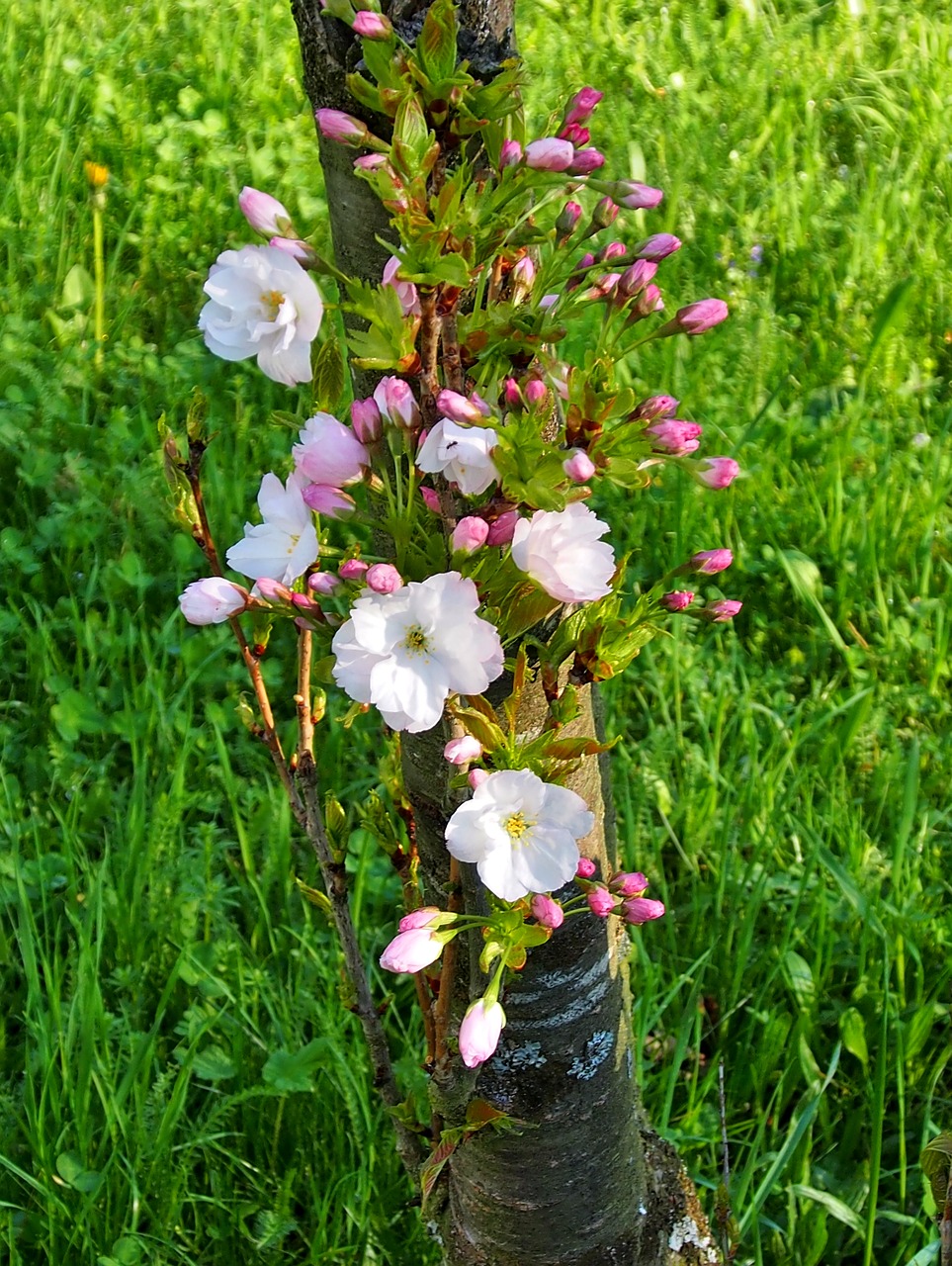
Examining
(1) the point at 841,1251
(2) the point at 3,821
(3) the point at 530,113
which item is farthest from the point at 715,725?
(3) the point at 530,113

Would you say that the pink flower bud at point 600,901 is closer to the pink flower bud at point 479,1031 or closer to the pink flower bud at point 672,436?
the pink flower bud at point 479,1031

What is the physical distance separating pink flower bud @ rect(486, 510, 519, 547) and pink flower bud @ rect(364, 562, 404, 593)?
0.25ft

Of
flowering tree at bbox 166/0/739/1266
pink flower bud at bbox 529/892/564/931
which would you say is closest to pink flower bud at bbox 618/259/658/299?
flowering tree at bbox 166/0/739/1266

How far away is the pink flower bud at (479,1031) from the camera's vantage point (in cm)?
86

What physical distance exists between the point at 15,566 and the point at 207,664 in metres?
0.46

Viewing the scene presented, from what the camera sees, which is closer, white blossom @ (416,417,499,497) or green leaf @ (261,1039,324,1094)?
white blossom @ (416,417,499,497)

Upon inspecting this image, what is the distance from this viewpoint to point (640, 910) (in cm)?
97

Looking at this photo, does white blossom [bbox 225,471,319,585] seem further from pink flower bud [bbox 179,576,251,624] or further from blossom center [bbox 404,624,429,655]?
blossom center [bbox 404,624,429,655]

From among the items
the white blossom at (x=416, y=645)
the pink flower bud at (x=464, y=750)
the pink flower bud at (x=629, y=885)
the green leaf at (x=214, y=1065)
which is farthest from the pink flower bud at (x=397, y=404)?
the green leaf at (x=214, y=1065)

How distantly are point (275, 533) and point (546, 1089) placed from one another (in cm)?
63

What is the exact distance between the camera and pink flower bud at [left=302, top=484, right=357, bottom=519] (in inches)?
31.6

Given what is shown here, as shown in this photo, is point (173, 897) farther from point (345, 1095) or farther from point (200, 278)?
point (200, 278)

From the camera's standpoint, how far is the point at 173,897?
5.77 ft

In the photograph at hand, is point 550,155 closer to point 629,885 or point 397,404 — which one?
point 397,404
